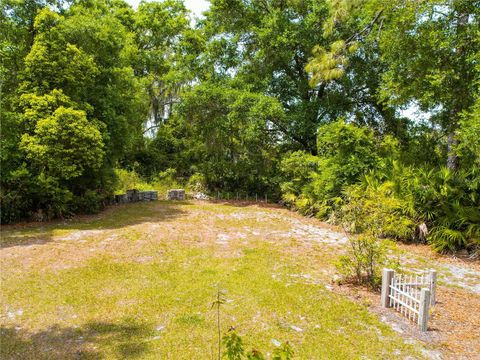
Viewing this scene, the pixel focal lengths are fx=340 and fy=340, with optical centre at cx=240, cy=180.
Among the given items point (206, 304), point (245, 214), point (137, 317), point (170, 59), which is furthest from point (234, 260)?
point (170, 59)

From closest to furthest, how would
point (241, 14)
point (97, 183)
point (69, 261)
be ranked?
point (69, 261) → point (97, 183) → point (241, 14)

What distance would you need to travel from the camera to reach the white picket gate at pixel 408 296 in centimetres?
403

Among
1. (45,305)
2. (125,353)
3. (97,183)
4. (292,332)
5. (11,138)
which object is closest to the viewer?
(125,353)

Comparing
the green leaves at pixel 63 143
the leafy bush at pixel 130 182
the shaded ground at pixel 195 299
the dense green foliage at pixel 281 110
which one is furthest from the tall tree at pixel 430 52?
the leafy bush at pixel 130 182

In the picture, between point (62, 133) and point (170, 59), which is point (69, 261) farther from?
point (170, 59)

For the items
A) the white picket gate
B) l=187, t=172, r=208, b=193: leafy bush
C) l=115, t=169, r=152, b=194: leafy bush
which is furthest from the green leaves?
the white picket gate

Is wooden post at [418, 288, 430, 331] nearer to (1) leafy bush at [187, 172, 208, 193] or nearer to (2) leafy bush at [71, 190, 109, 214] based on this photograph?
(2) leafy bush at [71, 190, 109, 214]

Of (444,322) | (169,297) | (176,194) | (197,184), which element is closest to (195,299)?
(169,297)

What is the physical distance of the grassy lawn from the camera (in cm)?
366

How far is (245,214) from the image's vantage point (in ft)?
37.8

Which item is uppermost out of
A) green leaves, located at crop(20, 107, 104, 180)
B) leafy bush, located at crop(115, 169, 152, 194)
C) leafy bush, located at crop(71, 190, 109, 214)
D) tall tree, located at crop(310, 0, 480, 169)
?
tall tree, located at crop(310, 0, 480, 169)

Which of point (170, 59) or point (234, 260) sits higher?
point (170, 59)

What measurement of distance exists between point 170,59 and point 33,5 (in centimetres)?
1114

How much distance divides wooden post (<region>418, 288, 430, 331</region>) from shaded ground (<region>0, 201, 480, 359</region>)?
0.12 meters
